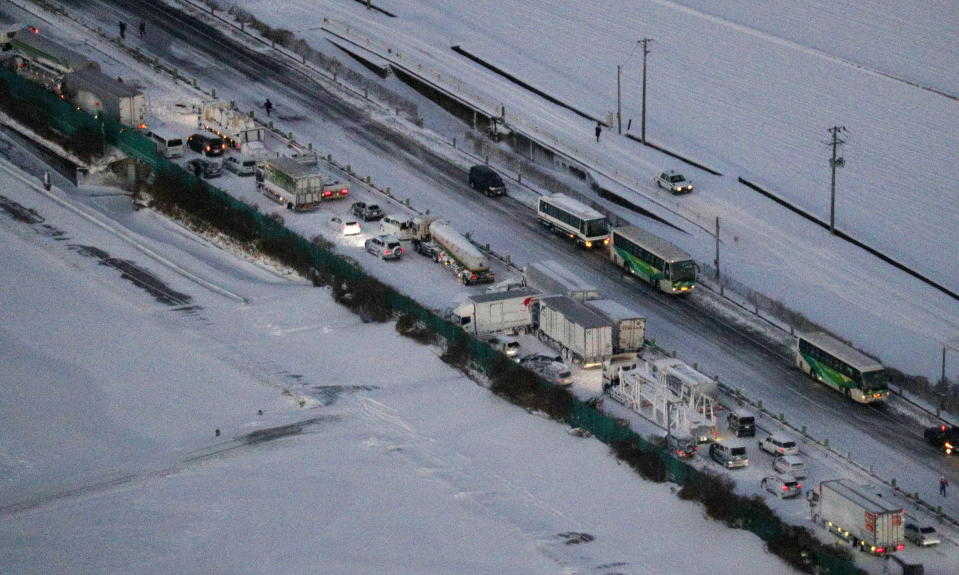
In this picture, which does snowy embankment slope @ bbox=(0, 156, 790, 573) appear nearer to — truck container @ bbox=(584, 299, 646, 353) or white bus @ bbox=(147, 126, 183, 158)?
truck container @ bbox=(584, 299, 646, 353)

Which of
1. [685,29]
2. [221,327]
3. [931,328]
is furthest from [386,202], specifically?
[685,29]

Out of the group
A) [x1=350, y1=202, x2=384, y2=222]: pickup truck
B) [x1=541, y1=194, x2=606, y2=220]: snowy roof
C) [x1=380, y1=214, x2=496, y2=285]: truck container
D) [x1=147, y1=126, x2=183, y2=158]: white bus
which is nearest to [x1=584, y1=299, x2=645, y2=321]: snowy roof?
[x1=380, y1=214, x2=496, y2=285]: truck container

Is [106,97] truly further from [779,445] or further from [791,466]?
[791,466]

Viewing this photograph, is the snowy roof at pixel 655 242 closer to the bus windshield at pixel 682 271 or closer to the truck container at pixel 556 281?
the bus windshield at pixel 682 271

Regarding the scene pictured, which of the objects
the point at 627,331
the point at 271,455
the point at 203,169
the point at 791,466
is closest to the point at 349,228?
the point at 203,169

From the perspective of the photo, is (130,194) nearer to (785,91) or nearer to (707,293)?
(707,293)

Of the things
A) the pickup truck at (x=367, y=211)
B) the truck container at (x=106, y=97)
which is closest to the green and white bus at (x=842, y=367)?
the pickup truck at (x=367, y=211)
